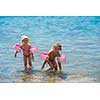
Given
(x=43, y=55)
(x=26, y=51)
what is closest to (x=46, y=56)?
(x=43, y=55)

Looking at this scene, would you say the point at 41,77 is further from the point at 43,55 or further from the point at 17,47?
the point at 17,47

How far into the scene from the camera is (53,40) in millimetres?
2699

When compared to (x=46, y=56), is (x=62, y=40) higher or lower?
higher

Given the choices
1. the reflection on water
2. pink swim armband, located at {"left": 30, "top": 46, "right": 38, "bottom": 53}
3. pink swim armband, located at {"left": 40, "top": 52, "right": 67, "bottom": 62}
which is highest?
pink swim armband, located at {"left": 30, "top": 46, "right": 38, "bottom": 53}

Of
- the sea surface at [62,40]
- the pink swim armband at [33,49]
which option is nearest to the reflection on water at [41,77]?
the sea surface at [62,40]

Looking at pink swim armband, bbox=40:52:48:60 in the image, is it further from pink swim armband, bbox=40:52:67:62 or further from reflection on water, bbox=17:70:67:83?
reflection on water, bbox=17:70:67:83

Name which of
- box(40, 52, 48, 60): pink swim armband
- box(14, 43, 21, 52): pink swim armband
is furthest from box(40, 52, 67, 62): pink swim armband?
box(14, 43, 21, 52): pink swim armband

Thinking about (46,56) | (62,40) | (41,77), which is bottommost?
(41,77)

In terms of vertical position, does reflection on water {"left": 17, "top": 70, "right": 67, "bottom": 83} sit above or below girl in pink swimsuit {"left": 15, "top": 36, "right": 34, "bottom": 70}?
below

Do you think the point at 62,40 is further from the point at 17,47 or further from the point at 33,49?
the point at 17,47

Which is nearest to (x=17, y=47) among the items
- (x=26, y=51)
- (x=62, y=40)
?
(x=26, y=51)

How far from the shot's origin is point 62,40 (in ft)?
8.86

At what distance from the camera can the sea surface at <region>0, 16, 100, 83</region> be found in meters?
2.69
